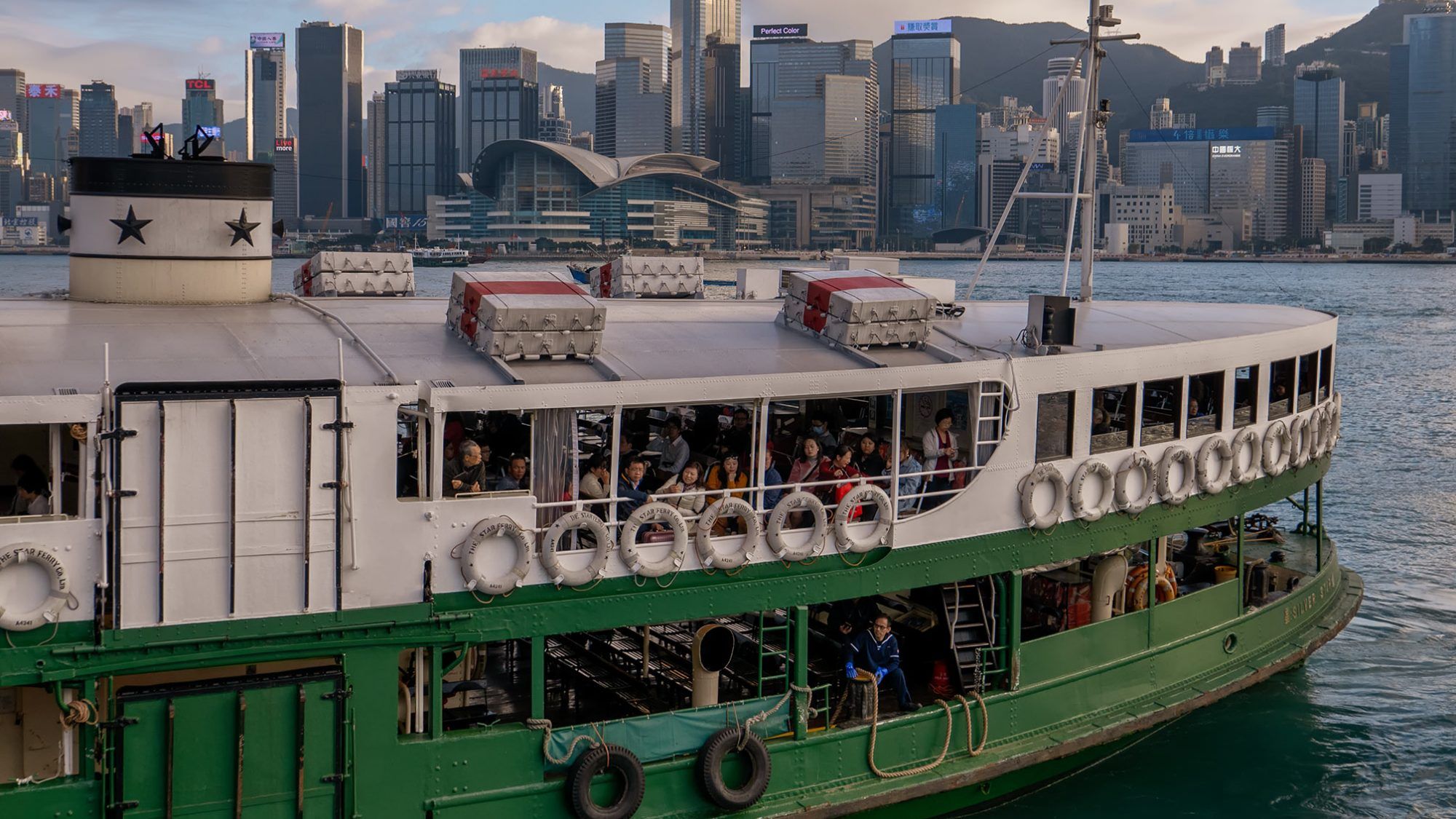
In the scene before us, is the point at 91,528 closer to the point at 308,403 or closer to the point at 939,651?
the point at 308,403

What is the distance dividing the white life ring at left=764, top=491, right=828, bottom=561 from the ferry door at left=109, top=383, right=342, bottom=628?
4.31m

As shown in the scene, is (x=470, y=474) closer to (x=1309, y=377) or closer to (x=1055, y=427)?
(x=1055, y=427)

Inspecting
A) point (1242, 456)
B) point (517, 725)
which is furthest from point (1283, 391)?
point (517, 725)

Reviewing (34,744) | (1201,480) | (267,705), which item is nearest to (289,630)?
(267,705)

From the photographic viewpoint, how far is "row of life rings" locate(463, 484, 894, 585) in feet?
41.3

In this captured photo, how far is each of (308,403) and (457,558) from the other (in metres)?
1.93

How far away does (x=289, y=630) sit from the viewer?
11797 millimetres

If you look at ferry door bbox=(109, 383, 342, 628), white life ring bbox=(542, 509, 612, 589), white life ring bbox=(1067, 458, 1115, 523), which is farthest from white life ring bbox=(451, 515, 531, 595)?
white life ring bbox=(1067, 458, 1115, 523)

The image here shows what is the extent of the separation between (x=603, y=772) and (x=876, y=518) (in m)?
3.90

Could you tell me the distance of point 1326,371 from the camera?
72.5 feet

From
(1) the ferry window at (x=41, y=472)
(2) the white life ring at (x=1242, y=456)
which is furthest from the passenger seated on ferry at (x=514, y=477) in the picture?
(2) the white life ring at (x=1242, y=456)

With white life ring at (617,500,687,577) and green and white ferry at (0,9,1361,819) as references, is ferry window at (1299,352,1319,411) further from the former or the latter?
white life ring at (617,500,687,577)

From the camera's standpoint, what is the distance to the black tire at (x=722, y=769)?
1384cm

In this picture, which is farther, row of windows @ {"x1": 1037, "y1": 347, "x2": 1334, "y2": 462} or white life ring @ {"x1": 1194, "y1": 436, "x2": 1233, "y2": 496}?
white life ring @ {"x1": 1194, "y1": 436, "x2": 1233, "y2": 496}
